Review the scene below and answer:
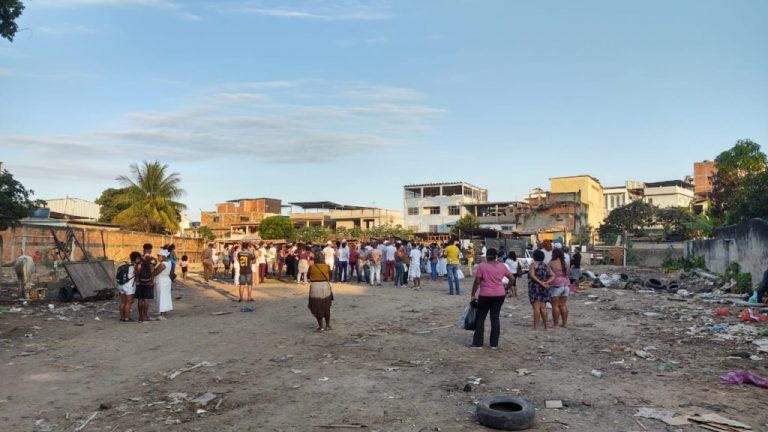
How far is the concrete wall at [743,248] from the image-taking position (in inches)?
612

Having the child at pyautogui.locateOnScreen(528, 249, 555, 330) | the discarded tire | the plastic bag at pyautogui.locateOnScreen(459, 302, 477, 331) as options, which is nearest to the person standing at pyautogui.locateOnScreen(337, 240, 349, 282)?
the discarded tire

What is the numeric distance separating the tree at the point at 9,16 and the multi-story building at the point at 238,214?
5511 cm

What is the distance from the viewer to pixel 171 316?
13.0 meters

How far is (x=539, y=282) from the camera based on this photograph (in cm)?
1035

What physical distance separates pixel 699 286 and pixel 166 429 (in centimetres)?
1909

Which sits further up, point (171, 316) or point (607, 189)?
point (607, 189)

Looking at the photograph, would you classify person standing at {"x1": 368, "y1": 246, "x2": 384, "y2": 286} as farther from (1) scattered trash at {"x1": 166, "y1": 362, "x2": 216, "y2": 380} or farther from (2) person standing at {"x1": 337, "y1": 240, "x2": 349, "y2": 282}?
(1) scattered trash at {"x1": 166, "y1": 362, "x2": 216, "y2": 380}

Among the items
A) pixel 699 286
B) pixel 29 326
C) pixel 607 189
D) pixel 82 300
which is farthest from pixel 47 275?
pixel 607 189

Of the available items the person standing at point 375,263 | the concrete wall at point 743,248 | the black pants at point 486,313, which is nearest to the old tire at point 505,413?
the black pants at point 486,313

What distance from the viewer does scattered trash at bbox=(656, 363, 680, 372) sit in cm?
752

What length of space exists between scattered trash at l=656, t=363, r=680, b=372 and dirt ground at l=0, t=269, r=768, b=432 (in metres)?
0.12

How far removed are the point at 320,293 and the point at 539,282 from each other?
4.20 metres

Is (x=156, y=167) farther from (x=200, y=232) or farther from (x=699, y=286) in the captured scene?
(x=699, y=286)

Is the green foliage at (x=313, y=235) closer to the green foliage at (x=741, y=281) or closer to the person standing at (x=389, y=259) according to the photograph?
the person standing at (x=389, y=259)
